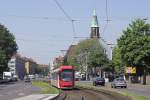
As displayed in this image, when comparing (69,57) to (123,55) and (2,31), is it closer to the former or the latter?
(2,31)

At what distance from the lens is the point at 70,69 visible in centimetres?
6631

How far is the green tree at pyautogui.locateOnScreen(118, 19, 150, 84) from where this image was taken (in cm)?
9369

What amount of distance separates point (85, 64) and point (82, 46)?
74.7ft

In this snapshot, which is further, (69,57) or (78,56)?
(69,57)

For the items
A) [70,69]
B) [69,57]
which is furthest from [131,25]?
[69,57]

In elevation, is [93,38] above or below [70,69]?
above

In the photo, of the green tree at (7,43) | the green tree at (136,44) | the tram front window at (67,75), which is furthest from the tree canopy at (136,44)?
the green tree at (7,43)

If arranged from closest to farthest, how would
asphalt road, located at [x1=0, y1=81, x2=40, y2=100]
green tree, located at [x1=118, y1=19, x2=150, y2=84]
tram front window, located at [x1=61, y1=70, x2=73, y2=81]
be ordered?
asphalt road, located at [x1=0, y1=81, x2=40, y2=100] → tram front window, located at [x1=61, y1=70, x2=73, y2=81] → green tree, located at [x1=118, y1=19, x2=150, y2=84]

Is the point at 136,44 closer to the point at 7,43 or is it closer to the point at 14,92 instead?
the point at 14,92

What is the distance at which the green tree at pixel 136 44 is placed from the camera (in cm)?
9369

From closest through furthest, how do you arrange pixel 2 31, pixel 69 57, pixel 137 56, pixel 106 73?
pixel 137 56, pixel 2 31, pixel 106 73, pixel 69 57

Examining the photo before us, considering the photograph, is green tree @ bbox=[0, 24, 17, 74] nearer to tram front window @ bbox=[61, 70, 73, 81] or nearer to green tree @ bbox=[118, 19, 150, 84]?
green tree @ bbox=[118, 19, 150, 84]

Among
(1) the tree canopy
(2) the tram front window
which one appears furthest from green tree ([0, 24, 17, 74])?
(2) the tram front window

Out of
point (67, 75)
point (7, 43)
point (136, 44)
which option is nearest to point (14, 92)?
point (67, 75)
